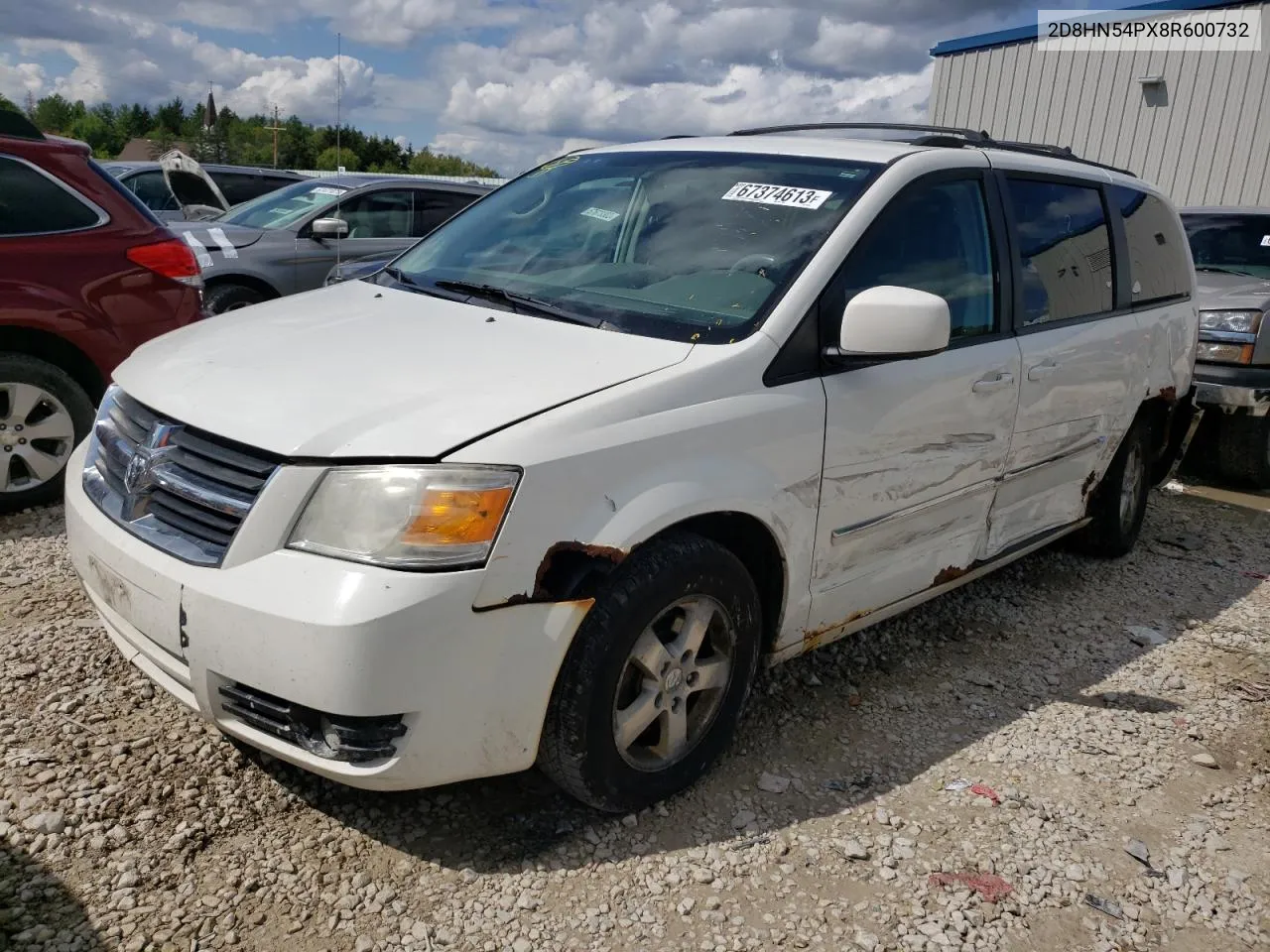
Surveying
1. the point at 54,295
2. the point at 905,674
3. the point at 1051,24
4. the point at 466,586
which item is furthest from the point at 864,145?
the point at 1051,24

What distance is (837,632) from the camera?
3.20 m

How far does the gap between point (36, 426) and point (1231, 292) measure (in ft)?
23.5

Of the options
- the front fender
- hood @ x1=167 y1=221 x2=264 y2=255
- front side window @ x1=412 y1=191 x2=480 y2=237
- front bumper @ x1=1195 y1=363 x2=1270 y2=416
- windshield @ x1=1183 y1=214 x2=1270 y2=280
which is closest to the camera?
the front fender

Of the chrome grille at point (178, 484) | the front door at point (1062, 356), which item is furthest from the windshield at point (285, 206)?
the front door at point (1062, 356)

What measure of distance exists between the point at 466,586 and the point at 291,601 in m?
0.36

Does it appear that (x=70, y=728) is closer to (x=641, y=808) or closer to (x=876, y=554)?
(x=641, y=808)

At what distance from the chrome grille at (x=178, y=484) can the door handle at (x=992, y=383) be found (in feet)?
7.36

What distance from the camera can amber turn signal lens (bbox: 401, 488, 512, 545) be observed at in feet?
7.15

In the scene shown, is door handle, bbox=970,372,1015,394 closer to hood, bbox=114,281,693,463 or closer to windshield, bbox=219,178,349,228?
hood, bbox=114,281,693,463

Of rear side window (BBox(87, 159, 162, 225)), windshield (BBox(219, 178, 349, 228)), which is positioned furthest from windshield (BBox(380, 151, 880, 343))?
windshield (BBox(219, 178, 349, 228))

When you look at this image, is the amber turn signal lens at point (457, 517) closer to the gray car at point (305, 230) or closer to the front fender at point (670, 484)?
the front fender at point (670, 484)

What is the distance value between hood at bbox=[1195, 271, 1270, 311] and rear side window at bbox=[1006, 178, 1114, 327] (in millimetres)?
2607

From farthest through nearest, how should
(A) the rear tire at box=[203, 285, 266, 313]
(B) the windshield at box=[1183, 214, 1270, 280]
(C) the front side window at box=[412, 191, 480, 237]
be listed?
(C) the front side window at box=[412, 191, 480, 237], (A) the rear tire at box=[203, 285, 266, 313], (B) the windshield at box=[1183, 214, 1270, 280]

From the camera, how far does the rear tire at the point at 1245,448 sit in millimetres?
6738
